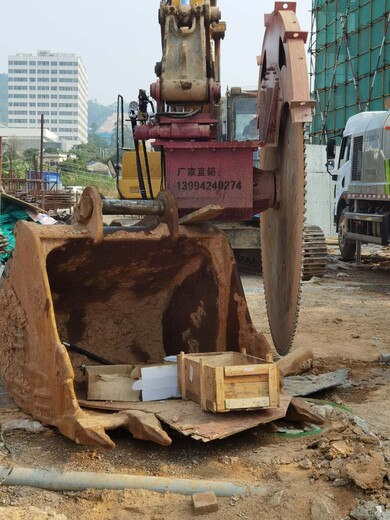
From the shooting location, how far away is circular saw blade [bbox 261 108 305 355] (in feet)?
16.0

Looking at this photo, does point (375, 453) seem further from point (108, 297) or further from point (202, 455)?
point (108, 297)

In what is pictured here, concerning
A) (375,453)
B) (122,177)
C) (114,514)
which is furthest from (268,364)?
(122,177)

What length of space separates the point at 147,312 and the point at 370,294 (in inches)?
231

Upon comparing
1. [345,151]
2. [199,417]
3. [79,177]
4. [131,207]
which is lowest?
[199,417]

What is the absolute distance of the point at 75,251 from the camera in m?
4.96

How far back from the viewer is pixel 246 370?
163 inches

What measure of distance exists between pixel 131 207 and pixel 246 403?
1.50 metres

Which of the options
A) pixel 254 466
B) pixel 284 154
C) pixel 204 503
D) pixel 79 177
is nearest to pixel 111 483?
A: pixel 204 503

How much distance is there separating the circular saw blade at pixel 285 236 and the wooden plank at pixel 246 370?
3.15ft

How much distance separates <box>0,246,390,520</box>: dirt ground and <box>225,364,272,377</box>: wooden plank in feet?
1.31

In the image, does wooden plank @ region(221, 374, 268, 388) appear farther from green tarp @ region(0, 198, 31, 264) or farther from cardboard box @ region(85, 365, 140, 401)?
green tarp @ region(0, 198, 31, 264)

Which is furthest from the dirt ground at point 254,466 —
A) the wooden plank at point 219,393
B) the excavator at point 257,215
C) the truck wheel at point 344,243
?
the truck wheel at point 344,243

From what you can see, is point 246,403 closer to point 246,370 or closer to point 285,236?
point 246,370

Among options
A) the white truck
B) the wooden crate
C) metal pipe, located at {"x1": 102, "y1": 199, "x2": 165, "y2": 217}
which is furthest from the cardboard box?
the white truck
